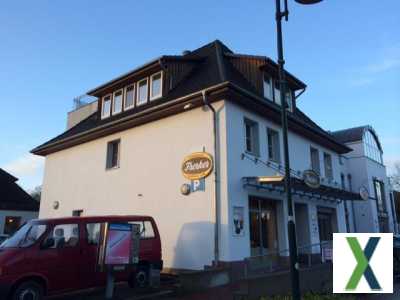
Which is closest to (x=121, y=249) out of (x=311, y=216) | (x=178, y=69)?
(x=178, y=69)

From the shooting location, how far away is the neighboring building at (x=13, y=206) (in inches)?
1286

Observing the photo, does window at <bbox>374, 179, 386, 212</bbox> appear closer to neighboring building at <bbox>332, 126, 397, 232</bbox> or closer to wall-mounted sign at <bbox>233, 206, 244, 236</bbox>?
neighboring building at <bbox>332, 126, 397, 232</bbox>

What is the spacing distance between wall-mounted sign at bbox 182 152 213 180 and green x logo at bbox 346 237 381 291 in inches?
410

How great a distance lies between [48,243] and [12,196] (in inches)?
Answer: 1115

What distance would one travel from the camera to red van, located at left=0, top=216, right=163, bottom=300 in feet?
29.1

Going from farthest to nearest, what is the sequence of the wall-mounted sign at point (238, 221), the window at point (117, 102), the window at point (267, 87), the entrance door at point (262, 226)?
the window at point (117, 102)
the window at point (267, 87)
the entrance door at point (262, 226)
the wall-mounted sign at point (238, 221)

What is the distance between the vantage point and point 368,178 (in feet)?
Result: 114

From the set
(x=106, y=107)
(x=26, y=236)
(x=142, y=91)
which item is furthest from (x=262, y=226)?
(x=106, y=107)

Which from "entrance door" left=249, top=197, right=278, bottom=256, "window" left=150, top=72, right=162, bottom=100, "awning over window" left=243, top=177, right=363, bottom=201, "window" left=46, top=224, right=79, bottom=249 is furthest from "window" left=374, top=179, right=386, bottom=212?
"window" left=46, top=224, right=79, bottom=249

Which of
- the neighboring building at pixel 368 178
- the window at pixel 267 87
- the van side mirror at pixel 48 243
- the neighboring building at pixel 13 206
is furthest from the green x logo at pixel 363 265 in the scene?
the neighboring building at pixel 13 206

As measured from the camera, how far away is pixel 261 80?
1695 centimetres

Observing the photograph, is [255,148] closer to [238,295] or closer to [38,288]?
[238,295]

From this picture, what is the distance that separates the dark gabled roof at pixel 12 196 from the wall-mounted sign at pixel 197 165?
24.4 m

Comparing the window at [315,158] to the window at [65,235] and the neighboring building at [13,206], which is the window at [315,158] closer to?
the window at [65,235]
